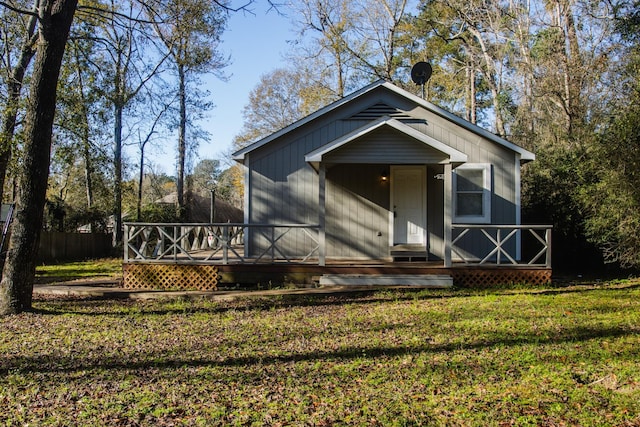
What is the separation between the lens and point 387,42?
27.3 m

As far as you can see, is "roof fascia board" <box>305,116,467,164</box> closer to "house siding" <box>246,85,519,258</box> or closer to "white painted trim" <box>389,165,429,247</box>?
"house siding" <box>246,85,519,258</box>

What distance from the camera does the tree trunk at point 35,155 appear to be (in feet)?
25.3

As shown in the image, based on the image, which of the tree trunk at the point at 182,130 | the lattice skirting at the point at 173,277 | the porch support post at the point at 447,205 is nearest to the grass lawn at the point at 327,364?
the porch support post at the point at 447,205

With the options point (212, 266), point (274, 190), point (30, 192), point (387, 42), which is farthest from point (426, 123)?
point (387, 42)

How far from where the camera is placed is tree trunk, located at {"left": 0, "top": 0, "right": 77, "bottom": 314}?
7727 mm

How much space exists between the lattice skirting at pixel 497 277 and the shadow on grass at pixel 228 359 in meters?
4.16

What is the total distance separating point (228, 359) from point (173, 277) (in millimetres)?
5450

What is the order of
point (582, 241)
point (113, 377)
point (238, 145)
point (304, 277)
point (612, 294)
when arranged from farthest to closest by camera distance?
point (238, 145), point (582, 241), point (304, 277), point (612, 294), point (113, 377)

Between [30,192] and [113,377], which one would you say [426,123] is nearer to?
[30,192]

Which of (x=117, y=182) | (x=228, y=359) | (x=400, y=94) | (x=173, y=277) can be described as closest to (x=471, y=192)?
(x=400, y=94)

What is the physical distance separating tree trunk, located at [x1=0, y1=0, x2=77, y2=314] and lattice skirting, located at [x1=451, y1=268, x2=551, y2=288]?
25.2ft

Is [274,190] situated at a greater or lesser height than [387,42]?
lesser

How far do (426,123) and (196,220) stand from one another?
18549 millimetres

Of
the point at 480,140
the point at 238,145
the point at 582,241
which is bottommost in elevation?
the point at 582,241
